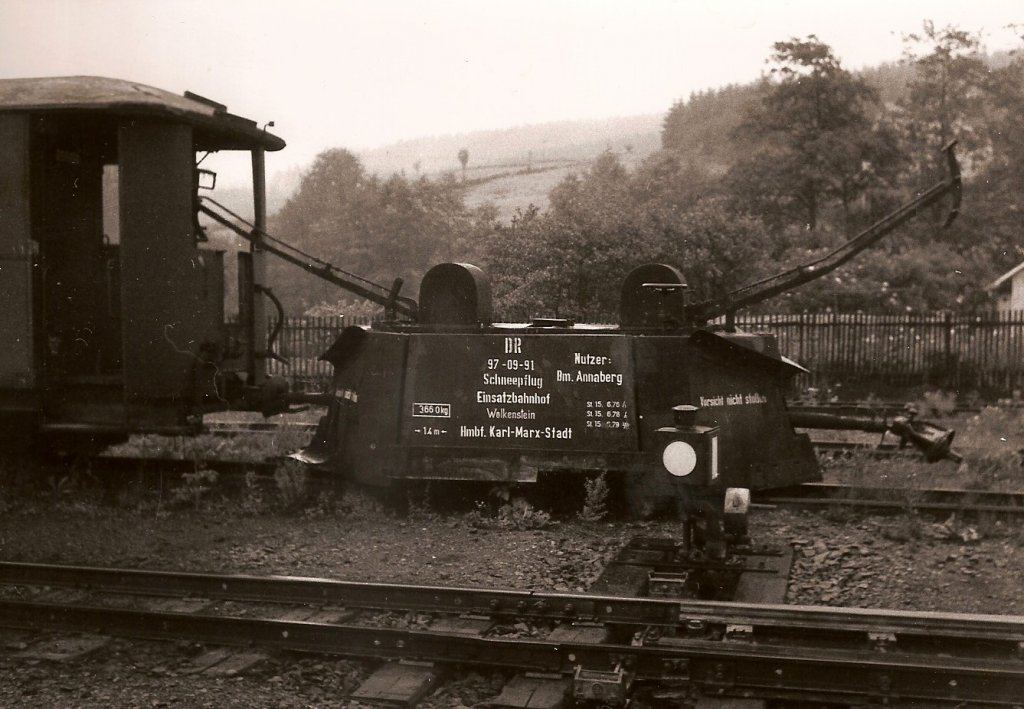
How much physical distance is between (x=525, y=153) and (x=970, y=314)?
5533cm

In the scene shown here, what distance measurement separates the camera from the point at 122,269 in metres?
8.51

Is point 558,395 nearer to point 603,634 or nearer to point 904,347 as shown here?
point 603,634

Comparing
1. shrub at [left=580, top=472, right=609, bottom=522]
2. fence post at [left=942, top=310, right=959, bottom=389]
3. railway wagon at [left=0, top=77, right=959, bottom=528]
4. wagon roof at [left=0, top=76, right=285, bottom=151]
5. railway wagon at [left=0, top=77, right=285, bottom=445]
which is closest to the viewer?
shrub at [left=580, top=472, right=609, bottom=522]

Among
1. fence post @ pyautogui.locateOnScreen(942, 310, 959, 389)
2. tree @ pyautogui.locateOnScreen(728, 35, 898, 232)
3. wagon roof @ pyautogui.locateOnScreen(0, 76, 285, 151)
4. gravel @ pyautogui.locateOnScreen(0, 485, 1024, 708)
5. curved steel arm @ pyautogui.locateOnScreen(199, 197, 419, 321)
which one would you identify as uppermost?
tree @ pyautogui.locateOnScreen(728, 35, 898, 232)

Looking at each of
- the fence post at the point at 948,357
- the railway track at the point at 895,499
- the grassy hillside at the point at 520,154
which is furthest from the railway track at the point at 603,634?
the grassy hillside at the point at 520,154

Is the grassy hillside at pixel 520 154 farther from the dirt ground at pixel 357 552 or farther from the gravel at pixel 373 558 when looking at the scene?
the gravel at pixel 373 558

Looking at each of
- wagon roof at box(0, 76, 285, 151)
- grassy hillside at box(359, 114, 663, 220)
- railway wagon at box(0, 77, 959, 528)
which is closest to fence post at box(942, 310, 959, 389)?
railway wagon at box(0, 77, 959, 528)

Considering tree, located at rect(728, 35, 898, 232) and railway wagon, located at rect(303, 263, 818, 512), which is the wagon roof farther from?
tree, located at rect(728, 35, 898, 232)

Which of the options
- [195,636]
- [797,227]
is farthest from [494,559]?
[797,227]

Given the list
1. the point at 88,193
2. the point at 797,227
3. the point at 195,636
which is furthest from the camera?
the point at 797,227

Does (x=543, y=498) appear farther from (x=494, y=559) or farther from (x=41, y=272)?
(x=41, y=272)

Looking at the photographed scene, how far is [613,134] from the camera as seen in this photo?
309 ft

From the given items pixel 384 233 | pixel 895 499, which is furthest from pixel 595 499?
pixel 384 233

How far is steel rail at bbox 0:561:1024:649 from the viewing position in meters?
4.82
